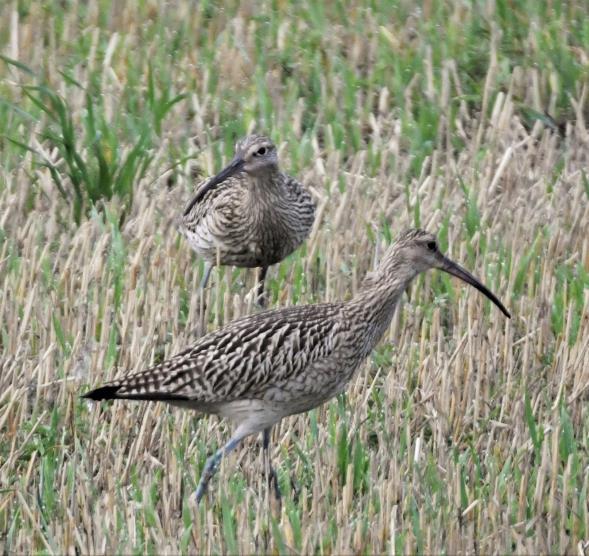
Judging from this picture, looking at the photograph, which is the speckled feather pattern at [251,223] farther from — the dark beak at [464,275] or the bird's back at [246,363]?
the bird's back at [246,363]

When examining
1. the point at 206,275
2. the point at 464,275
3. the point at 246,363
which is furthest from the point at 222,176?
the point at 246,363

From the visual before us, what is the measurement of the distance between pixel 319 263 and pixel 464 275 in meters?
1.67

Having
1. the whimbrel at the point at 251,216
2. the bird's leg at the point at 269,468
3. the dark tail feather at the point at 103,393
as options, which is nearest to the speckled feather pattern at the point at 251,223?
the whimbrel at the point at 251,216

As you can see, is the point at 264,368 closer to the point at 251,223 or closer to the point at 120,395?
the point at 120,395

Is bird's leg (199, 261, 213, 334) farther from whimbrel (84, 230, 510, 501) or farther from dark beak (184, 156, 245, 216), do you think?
whimbrel (84, 230, 510, 501)

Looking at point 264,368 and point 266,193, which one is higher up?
point 266,193

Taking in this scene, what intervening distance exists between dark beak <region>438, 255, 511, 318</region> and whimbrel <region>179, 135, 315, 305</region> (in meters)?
1.55

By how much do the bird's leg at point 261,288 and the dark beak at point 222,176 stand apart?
49 cm

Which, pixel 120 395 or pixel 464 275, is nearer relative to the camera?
pixel 120 395

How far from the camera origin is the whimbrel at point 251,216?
861 centimetres

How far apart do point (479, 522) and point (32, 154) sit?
15.3ft

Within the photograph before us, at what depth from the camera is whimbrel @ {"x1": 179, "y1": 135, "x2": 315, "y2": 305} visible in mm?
8609

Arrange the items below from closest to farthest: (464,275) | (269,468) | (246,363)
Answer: (269,468) → (246,363) → (464,275)

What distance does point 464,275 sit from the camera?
720 centimetres
